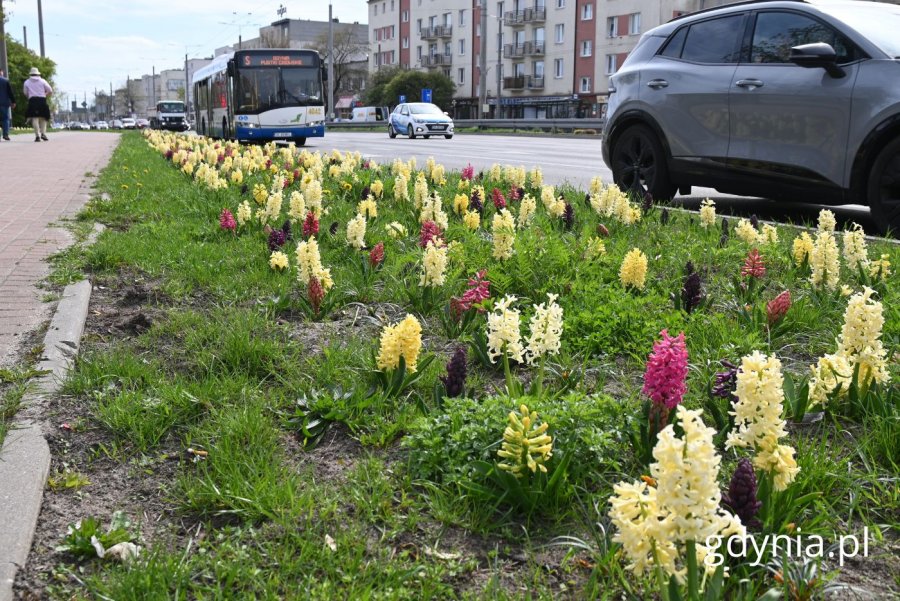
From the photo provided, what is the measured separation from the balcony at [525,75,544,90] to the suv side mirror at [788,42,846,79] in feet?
237

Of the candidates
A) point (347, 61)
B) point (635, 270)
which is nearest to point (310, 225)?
point (635, 270)

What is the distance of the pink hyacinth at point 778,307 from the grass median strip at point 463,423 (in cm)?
2

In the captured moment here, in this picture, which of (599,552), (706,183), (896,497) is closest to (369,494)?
(599,552)

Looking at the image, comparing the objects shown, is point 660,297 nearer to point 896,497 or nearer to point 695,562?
point 896,497

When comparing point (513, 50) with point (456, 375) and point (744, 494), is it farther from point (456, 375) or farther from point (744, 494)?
point (744, 494)

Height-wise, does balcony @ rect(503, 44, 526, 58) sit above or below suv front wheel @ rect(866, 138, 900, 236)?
above

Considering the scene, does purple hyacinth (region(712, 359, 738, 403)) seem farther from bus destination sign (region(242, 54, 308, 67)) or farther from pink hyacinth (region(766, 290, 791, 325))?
bus destination sign (region(242, 54, 308, 67))

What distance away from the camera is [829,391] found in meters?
3.00

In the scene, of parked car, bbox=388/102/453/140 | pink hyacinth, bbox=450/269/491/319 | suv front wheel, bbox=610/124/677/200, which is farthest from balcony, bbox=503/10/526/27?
pink hyacinth, bbox=450/269/491/319

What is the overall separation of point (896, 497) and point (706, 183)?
6227 mm

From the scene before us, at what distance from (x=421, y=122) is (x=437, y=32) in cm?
5613

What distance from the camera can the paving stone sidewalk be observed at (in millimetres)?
4638

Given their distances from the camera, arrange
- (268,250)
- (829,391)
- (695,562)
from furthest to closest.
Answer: (268,250), (829,391), (695,562)

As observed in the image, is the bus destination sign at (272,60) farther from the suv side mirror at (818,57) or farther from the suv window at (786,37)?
the suv side mirror at (818,57)
